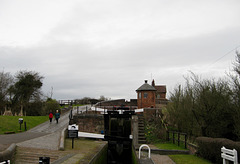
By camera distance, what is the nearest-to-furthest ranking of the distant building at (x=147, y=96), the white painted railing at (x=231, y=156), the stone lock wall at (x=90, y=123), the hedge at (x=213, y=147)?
the white painted railing at (x=231, y=156) < the hedge at (x=213, y=147) < the stone lock wall at (x=90, y=123) < the distant building at (x=147, y=96)

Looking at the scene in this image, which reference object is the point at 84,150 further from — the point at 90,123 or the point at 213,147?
the point at 90,123

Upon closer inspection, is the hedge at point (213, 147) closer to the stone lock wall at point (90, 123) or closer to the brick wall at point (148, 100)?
the stone lock wall at point (90, 123)

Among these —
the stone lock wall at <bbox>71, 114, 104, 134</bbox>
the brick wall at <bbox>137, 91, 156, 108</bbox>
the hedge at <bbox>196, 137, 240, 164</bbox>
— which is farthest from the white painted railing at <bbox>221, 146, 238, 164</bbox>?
the brick wall at <bbox>137, 91, 156, 108</bbox>

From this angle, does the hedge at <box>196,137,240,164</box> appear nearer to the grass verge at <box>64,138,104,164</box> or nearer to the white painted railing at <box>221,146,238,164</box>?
the white painted railing at <box>221,146,238,164</box>

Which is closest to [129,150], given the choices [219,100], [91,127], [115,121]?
[115,121]

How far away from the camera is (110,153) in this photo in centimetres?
1570

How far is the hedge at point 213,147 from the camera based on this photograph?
28.3 ft

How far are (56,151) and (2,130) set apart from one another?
27.6 ft

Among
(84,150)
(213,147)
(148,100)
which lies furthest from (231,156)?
(148,100)

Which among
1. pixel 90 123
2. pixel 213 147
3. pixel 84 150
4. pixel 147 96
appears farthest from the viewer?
pixel 147 96

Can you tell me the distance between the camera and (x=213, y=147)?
9453mm

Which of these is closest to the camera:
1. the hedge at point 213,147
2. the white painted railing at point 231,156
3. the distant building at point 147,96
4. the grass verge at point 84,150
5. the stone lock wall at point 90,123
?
the white painted railing at point 231,156

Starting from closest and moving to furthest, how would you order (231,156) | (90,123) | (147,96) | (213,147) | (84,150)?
1. (231,156)
2. (213,147)
3. (84,150)
4. (90,123)
5. (147,96)

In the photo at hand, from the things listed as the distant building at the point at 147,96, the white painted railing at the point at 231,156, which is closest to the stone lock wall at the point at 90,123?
the distant building at the point at 147,96
